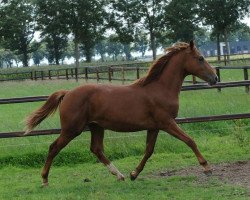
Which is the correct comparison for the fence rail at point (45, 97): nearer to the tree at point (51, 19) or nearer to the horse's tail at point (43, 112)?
the horse's tail at point (43, 112)

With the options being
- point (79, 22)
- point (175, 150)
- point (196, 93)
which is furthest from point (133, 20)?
point (175, 150)

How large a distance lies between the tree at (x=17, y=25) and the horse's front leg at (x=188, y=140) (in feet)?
194

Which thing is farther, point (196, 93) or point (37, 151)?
point (196, 93)

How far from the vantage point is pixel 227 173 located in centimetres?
711

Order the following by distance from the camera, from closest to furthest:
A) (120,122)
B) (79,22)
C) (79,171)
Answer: (120,122) < (79,171) < (79,22)

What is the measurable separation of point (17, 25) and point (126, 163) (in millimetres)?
57779

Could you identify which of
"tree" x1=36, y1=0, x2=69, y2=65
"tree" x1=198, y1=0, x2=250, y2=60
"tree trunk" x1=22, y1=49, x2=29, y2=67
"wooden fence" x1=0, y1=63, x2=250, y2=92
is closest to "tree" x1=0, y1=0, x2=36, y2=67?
"tree trunk" x1=22, y1=49, x2=29, y2=67

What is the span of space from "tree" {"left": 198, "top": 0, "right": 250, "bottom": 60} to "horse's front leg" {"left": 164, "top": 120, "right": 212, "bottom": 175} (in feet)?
160

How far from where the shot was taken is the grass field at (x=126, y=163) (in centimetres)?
614

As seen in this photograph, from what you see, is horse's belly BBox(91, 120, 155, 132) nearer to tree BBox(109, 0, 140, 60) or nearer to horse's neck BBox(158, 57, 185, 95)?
horse's neck BBox(158, 57, 185, 95)

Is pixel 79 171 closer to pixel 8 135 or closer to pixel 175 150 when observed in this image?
pixel 8 135

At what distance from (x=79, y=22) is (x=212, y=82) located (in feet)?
177

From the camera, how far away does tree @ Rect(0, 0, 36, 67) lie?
63312mm

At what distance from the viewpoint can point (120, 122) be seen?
22.1 ft
